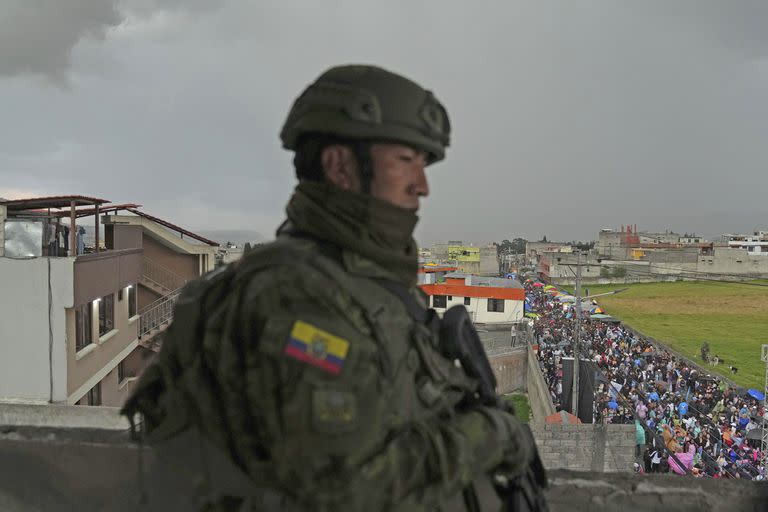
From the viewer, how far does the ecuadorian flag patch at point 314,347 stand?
104 cm

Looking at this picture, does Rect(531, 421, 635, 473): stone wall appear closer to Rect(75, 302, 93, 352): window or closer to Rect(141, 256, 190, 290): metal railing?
Rect(75, 302, 93, 352): window

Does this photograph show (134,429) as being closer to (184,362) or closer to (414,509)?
(184,362)

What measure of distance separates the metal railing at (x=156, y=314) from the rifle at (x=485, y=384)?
1698cm

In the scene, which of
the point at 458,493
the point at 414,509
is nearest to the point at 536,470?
the point at 458,493

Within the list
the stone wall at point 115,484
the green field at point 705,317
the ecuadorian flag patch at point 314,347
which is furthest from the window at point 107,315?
the green field at point 705,317

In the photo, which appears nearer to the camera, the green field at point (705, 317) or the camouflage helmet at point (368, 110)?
the camouflage helmet at point (368, 110)

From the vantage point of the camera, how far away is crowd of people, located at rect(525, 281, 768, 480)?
12.6 m

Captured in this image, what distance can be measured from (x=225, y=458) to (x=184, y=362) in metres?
0.26

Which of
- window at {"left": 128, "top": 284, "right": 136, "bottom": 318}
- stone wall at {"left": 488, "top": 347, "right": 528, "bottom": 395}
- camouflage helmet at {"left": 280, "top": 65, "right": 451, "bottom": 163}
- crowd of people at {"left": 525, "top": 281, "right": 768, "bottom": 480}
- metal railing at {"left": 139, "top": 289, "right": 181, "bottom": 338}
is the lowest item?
stone wall at {"left": 488, "top": 347, "right": 528, "bottom": 395}

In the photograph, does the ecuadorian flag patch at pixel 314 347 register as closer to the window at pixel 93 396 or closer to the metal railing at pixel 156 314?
the window at pixel 93 396

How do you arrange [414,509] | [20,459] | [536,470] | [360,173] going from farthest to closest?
[20,459]
[536,470]
[360,173]
[414,509]

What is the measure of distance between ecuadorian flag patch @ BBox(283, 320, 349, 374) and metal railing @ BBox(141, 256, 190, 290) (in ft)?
60.1

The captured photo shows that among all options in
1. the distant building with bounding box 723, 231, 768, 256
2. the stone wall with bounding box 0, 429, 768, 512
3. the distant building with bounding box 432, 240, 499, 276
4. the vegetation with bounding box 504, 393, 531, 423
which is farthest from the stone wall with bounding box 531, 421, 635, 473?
the distant building with bounding box 723, 231, 768, 256

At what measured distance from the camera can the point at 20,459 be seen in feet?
7.80
